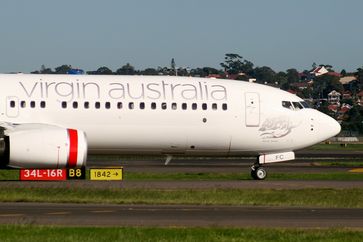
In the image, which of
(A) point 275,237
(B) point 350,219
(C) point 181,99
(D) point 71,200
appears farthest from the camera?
(C) point 181,99

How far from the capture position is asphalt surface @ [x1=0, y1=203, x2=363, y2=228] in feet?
81.7

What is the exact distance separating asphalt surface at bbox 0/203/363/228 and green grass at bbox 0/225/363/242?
4.29 feet

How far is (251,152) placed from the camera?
4169 centimetres

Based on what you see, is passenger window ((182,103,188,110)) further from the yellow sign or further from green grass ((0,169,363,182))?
the yellow sign

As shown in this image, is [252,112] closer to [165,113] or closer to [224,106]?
[224,106]

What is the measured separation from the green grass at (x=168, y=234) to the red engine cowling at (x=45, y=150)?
11.5 meters

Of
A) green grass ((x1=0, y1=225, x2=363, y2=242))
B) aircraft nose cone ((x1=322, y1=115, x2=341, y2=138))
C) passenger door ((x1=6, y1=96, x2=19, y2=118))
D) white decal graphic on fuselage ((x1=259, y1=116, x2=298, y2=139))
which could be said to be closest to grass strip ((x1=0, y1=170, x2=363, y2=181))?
white decal graphic on fuselage ((x1=259, y1=116, x2=298, y2=139))

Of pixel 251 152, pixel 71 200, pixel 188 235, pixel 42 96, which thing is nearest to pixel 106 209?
pixel 71 200

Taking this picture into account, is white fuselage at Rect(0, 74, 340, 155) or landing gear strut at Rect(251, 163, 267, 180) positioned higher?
white fuselage at Rect(0, 74, 340, 155)

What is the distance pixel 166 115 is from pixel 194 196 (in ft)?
24.8

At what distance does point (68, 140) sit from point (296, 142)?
1084 centimetres

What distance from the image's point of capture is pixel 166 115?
131 ft

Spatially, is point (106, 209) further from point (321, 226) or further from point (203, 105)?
point (203, 105)

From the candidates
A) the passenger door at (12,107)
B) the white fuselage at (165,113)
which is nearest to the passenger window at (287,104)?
the white fuselage at (165,113)
